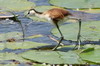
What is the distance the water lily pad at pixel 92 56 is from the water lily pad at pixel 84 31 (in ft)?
2.53

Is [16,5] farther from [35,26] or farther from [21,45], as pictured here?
[21,45]

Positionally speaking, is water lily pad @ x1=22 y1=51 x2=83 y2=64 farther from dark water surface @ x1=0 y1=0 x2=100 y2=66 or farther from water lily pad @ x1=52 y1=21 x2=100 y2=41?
dark water surface @ x1=0 y1=0 x2=100 y2=66

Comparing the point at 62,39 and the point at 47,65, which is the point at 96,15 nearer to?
the point at 62,39

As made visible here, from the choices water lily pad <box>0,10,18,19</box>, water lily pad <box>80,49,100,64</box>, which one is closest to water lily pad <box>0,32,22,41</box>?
water lily pad <box>0,10,18,19</box>

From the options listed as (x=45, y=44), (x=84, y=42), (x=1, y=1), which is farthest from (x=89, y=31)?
(x=1, y=1)

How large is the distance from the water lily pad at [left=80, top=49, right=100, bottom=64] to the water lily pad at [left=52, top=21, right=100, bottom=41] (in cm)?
77

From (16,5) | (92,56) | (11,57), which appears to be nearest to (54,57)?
(92,56)

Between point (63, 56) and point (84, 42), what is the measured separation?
1037 millimetres

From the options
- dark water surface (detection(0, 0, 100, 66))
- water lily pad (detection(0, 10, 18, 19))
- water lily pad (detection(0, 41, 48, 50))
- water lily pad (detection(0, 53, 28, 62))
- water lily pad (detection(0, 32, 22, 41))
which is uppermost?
water lily pad (detection(0, 10, 18, 19))

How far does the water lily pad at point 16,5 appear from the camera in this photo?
9.47 meters

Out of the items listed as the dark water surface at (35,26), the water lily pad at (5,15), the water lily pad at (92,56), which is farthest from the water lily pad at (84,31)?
the water lily pad at (5,15)

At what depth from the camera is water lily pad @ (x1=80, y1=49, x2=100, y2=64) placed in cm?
620

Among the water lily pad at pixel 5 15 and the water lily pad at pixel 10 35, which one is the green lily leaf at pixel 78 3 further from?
the water lily pad at pixel 10 35

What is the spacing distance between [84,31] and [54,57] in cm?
161
